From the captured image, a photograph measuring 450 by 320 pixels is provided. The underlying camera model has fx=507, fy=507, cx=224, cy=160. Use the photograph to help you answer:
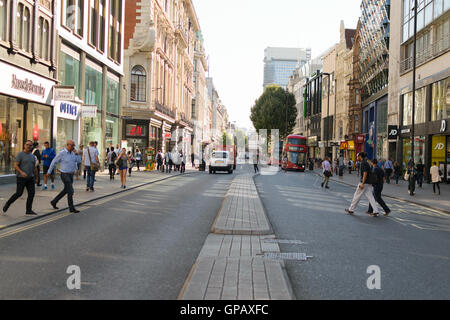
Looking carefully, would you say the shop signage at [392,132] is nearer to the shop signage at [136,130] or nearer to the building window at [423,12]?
the building window at [423,12]

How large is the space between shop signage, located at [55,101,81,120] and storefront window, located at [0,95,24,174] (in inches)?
133

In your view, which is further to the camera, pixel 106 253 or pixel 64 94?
pixel 64 94

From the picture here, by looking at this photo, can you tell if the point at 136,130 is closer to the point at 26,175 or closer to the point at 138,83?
the point at 138,83

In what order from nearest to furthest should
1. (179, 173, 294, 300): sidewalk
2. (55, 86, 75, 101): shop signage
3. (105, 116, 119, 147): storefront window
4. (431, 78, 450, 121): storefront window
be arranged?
(179, 173, 294, 300): sidewalk → (55, 86, 75, 101): shop signage → (431, 78, 450, 121): storefront window → (105, 116, 119, 147): storefront window

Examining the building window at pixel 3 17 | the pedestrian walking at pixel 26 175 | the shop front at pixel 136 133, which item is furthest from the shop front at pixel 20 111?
the shop front at pixel 136 133

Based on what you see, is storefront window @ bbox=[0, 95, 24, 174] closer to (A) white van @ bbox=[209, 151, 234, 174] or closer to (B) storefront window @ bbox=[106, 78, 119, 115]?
(B) storefront window @ bbox=[106, 78, 119, 115]

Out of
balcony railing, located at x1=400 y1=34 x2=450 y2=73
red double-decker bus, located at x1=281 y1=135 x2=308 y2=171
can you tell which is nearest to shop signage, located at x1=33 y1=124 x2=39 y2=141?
balcony railing, located at x1=400 y1=34 x2=450 y2=73

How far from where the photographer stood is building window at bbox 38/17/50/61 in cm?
2294

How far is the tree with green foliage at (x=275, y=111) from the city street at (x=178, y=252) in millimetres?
70108

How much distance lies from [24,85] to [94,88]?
393 inches

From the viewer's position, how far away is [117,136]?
3734 centimetres

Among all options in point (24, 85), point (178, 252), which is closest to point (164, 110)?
point (24, 85)

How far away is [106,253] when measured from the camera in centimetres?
747

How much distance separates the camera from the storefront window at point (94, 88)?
29.8m
